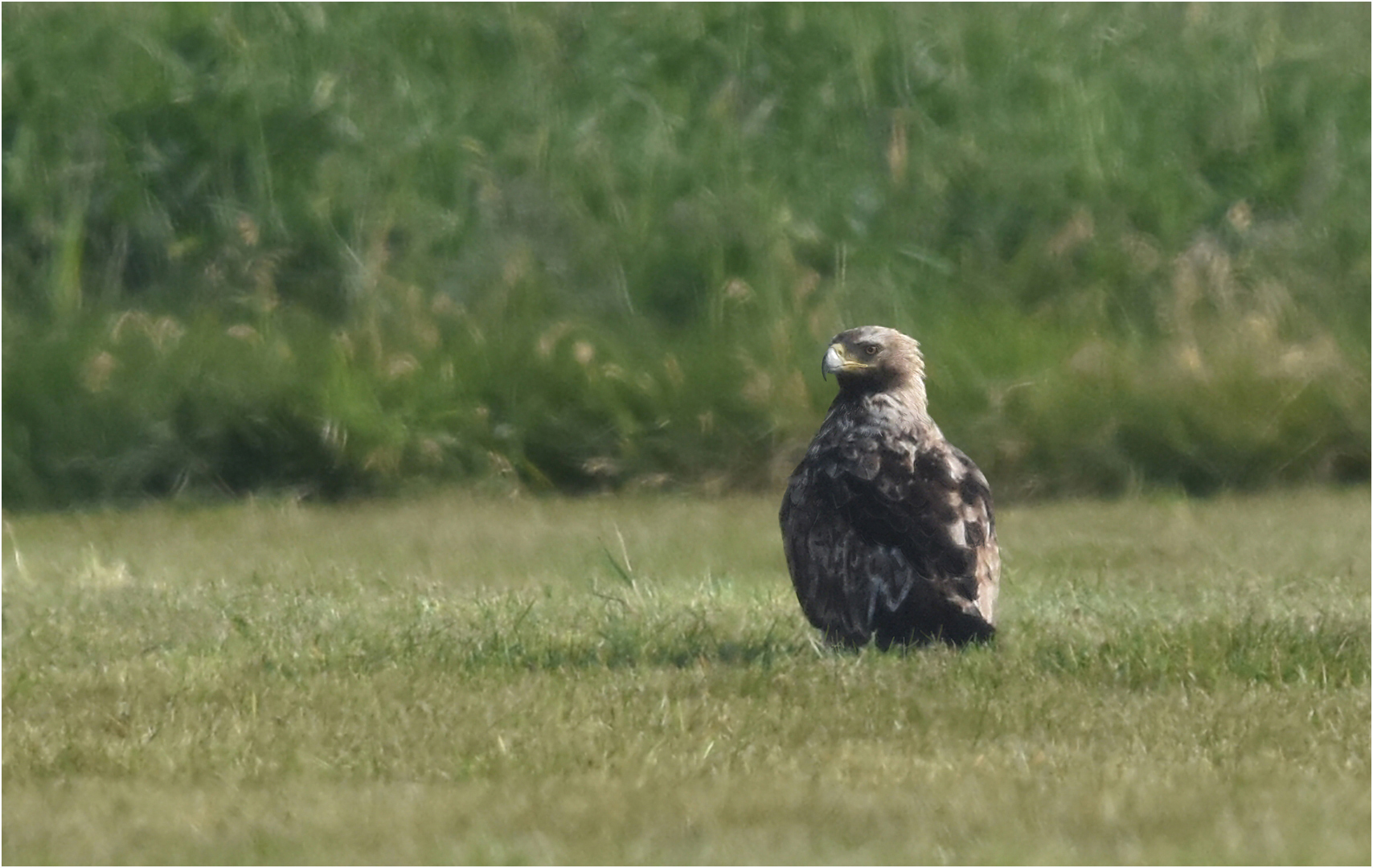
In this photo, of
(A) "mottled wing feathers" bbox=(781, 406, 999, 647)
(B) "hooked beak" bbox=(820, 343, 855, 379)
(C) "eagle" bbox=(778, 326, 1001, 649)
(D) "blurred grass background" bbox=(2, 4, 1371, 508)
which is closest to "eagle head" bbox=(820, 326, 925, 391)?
(B) "hooked beak" bbox=(820, 343, 855, 379)

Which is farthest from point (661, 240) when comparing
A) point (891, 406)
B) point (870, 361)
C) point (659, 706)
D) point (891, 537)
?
point (659, 706)

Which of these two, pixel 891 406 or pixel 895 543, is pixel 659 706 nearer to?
pixel 895 543

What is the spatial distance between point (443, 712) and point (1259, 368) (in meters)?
6.91

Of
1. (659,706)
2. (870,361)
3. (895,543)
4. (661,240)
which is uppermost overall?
(870,361)

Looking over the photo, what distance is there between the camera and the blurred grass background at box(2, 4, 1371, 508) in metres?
12.4

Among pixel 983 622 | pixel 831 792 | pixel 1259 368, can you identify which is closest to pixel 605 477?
pixel 1259 368

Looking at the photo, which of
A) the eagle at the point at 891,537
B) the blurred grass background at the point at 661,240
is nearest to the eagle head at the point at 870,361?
the eagle at the point at 891,537

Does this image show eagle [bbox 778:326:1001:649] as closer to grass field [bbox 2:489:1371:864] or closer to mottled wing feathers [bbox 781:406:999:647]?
mottled wing feathers [bbox 781:406:999:647]

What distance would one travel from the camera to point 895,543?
771cm

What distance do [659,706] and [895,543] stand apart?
126 cm

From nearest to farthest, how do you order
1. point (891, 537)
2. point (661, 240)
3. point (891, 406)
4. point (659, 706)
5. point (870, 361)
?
point (659, 706)
point (891, 537)
point (891, 406)
point (870, 361)
point (661, 240)

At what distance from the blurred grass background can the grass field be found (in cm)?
152

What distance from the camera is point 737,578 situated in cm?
995

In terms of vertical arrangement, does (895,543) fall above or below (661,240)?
above
